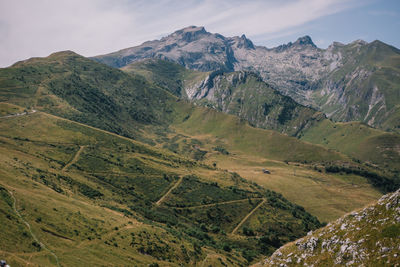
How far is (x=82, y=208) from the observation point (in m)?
123

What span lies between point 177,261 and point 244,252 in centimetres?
6248

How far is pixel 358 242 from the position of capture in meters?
53.8

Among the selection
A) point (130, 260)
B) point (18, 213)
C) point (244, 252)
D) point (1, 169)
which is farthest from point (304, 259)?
point (1, 169)

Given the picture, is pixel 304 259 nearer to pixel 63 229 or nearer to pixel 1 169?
pixel 63 229

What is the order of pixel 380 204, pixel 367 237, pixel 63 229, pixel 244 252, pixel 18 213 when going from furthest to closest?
1. pixel 244 252
2. pixel 63 229
3. pixel 18 213
4. pixel 380 204
5. pixel 367 237

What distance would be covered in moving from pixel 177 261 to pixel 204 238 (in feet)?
191

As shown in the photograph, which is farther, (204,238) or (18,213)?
(204,238)

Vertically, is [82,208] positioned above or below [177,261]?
above

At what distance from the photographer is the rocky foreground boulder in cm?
4935

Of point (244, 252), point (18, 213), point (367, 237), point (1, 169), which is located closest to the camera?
point (367, 237)

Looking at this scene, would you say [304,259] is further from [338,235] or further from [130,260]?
[130,260]

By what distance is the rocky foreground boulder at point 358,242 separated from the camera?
49347 mm

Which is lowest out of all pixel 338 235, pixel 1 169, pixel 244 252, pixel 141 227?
pixel 244 252

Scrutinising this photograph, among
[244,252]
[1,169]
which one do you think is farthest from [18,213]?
[244,252]
